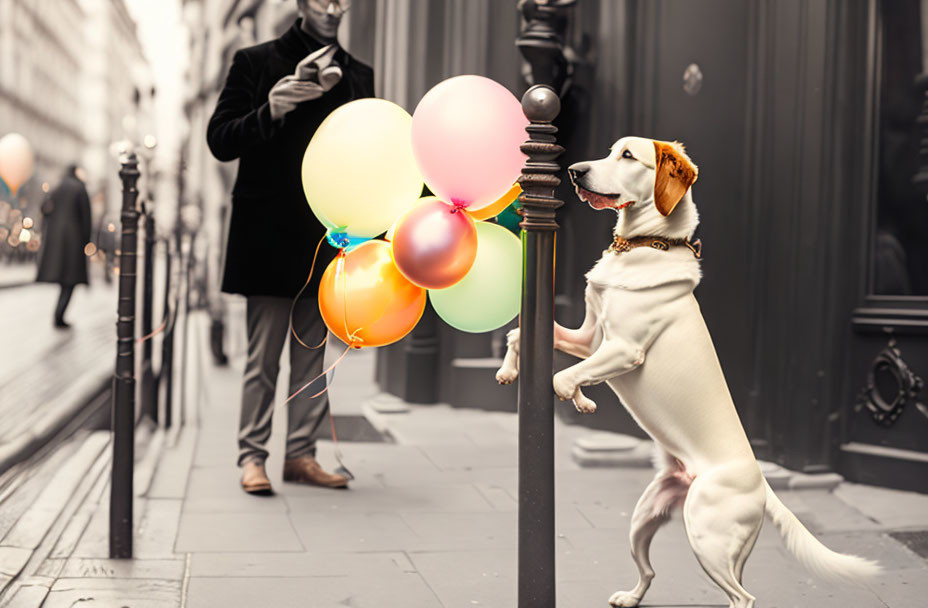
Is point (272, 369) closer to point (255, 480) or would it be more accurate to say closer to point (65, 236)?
point (255, 480)

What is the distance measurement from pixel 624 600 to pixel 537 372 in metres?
1.08

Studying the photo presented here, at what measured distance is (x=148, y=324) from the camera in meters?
7.49

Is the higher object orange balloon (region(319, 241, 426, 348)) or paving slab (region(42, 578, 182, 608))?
orange balloon (region(319, 241, 426, 348))

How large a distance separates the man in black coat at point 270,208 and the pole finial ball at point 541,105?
93.6 inches

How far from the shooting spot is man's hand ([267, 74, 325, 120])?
450 centimetres

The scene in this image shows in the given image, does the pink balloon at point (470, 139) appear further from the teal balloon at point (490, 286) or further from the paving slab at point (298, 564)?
the paving slab at point (298, 564)

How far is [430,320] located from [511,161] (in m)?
4.94

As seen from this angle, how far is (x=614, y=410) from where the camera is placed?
6.62 meters

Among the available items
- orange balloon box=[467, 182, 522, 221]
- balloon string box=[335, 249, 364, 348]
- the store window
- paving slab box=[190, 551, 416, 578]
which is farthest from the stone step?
the store window

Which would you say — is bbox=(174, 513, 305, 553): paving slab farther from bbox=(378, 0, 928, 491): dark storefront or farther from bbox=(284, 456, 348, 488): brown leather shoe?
bbox=(378, 0, 928, 491): dark storefront

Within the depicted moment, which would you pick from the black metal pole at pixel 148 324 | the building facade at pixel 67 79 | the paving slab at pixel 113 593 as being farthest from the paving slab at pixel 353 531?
the building facade at pixel 67 79

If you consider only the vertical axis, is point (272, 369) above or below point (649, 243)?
below

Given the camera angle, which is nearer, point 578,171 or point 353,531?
point 578,171

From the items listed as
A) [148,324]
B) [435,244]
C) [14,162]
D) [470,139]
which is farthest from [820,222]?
[14,162]
